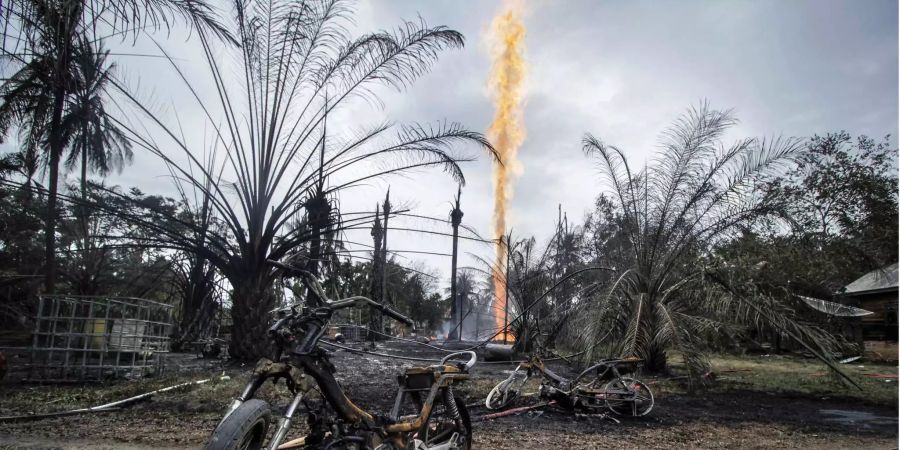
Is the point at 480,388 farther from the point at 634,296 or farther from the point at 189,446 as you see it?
the point at 189,446

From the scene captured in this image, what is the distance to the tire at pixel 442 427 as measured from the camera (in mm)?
3738

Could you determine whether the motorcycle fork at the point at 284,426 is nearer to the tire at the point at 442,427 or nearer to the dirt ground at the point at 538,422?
the tire at the point at 442,427

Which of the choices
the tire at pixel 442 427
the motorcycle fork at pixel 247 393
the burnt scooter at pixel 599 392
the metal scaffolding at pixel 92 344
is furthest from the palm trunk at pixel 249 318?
the motorcycle fork at pixel 247 393

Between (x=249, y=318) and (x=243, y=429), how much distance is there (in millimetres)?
9067

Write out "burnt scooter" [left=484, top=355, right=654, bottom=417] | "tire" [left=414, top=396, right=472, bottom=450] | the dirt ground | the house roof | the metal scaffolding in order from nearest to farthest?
"tire" [left=414, top=396, right=472, bottom=450]
the dirt ground
"burnt scooter" [left=484, top=355, right=654, bottom=417]
the metal scaffolding
the house roof

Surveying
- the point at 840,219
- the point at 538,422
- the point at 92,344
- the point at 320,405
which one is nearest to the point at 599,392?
the point at 538,422

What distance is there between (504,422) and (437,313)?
48817 mm

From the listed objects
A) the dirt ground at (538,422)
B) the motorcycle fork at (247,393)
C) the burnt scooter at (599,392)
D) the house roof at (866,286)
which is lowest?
the dirt ground at (538,422)

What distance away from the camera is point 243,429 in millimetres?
2529

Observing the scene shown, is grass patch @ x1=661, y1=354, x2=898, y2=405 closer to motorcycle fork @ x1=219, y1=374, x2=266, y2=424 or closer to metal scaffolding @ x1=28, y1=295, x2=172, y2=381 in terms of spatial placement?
motorcycle fork @ x1=219, y1=374, x2=266, y2=424

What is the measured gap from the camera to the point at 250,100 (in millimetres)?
10242

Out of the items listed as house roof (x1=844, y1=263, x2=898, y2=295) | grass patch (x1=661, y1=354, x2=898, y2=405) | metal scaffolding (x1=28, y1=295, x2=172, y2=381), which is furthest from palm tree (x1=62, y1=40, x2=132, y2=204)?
house roof (x1=844, y1=263, x2=898, y2=295)

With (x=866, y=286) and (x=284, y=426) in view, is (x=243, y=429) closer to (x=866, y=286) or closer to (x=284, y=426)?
(x=284, y=426)

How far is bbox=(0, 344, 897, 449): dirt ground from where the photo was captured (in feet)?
17.7
